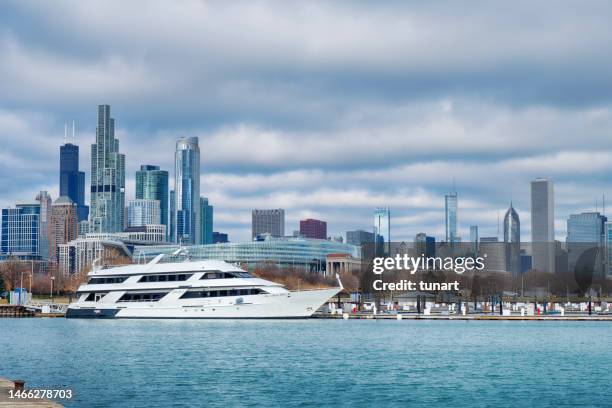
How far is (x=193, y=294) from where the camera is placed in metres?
118

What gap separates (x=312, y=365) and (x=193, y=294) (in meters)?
55.2

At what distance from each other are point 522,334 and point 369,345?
2413 cm

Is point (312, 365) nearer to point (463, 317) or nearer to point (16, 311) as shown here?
point (463, 317)

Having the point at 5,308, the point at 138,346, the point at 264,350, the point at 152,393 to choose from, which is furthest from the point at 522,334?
the point at 5,308

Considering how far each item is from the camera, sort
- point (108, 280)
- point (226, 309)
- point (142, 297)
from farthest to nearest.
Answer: point (108, 280), point (142, 297), point (226, 309)

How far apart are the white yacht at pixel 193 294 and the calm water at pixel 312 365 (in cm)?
896

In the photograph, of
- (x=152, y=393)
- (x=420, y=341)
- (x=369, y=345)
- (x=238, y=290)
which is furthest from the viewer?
(x=238, y=290)

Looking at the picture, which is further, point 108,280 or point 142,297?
point 108,280

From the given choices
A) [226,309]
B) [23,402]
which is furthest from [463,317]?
[23,402]

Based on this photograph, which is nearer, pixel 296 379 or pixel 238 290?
pixel 296 379

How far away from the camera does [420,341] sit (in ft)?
286

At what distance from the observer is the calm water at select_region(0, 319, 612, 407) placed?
50.0 metres

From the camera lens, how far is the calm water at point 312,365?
49969mm

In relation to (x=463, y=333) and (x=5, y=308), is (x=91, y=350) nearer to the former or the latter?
(x=463, y=333)
